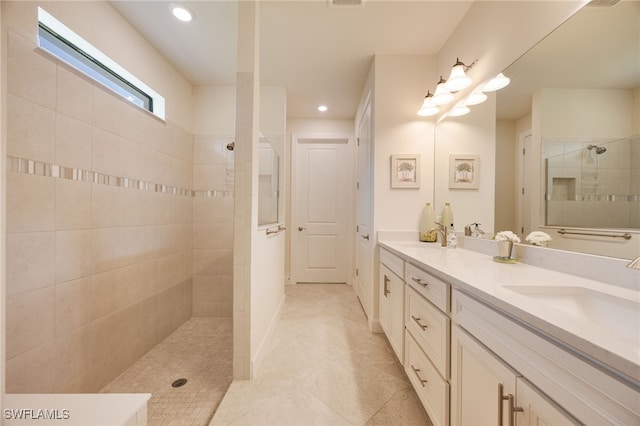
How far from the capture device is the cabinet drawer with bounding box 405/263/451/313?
39.7 inches

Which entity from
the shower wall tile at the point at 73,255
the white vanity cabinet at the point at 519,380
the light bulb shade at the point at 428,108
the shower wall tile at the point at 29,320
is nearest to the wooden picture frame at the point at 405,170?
the light bulb shade at the point at 428,108

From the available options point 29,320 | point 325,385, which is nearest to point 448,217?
point 325,385

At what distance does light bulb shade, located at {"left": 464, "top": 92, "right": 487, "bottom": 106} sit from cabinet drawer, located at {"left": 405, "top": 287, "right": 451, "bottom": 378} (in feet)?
4.63

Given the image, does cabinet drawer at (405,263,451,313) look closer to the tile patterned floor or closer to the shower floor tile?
the tile patterned floor

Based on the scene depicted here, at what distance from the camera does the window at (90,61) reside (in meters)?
1.33

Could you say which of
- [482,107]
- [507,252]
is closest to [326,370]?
[507,252]

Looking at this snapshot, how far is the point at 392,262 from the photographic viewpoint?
175cm

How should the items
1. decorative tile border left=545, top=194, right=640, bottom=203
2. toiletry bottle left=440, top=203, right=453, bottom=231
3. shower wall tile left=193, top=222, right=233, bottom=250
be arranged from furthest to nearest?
shower wall tile left=193, top=222, right=233, bottom=250 → toiletry bottle left=440, top=203, right=453, bottom=231 → decorative tile border left=545, top=194, right=640, bottom=203

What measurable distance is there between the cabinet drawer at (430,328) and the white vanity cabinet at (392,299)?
0.14 metres

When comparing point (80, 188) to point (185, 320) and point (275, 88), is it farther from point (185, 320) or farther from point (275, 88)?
point (275, 88)

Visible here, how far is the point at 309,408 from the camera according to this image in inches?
51.1

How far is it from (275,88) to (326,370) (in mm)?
2840

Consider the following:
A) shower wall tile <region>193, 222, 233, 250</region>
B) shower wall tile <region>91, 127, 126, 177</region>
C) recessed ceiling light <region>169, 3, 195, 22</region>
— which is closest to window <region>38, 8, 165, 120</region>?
shower wall tile <region>91, 127, 126, 177</region>

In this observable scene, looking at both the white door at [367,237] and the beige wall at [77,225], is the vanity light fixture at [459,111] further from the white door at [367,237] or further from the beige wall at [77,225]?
the beige wall at [77,225]
